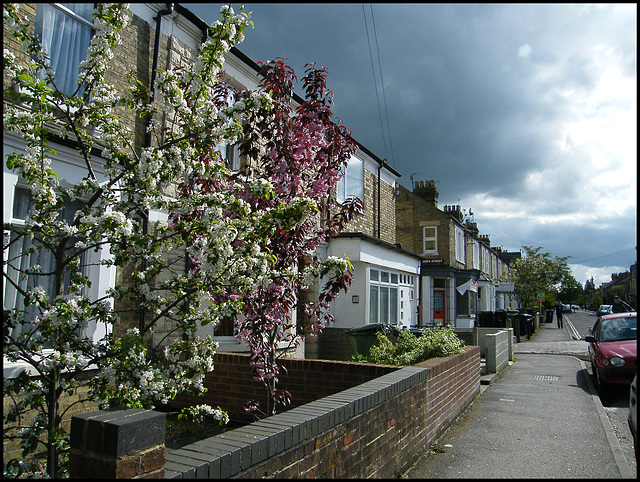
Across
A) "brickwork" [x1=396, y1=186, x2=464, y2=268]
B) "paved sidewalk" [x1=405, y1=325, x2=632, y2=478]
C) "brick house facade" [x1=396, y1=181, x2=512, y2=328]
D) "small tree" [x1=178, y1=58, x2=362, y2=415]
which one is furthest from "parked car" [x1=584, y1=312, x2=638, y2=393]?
"brickwork" [x1=396, y1=186, x2=464, y2=268]

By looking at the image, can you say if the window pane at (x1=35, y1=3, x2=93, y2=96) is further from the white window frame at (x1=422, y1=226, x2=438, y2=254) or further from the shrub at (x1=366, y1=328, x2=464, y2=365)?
the white window frame at (x1=422, y1=226, x2=438, y2=254)

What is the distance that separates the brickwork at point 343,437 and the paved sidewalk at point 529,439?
1.10 feet

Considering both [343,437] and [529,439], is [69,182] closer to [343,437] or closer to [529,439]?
[343,437]

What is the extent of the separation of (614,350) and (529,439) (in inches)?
178

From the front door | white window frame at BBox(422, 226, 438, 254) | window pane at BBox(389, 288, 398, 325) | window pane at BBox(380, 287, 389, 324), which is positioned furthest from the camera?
white window frame at BBox(422, 226, 438, 254)

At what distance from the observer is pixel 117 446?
2.36 meters

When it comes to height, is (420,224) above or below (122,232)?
above

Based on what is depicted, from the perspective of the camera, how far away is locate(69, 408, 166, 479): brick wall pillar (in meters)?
2.38

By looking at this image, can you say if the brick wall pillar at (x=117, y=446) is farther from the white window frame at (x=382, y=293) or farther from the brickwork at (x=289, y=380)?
the white window frame at (x=382, y=293)

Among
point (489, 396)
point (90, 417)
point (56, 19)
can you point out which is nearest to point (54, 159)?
point (56, 19)

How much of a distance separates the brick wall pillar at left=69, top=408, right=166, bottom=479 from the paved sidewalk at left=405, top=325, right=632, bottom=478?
129 inches

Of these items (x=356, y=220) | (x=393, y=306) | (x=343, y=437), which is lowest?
(x=343, y=437)

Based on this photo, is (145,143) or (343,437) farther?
(145,143)

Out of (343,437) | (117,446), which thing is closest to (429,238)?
(343,437)
